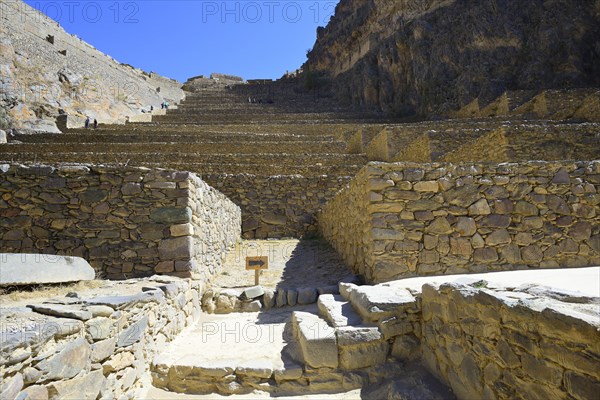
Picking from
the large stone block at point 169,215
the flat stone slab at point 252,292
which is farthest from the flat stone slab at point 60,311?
the flat stone slab at point 252,292

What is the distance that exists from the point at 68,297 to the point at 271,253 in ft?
17.9

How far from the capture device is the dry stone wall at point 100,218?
449cm

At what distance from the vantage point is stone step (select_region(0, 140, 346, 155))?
16312 mm

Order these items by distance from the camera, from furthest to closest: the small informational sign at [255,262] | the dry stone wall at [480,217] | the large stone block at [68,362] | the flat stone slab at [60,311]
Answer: the small informational sign at [255,262]
the dry stone wall at [480,217]
the flat stone slab at [60,311]
the large stone block at [68,362]

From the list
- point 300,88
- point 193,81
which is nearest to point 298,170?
point 300,88

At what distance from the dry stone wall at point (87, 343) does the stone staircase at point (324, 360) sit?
384mm

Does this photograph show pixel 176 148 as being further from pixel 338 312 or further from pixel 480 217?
pixel 480 217

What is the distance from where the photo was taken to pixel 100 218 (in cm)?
455

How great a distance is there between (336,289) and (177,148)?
13.8 m

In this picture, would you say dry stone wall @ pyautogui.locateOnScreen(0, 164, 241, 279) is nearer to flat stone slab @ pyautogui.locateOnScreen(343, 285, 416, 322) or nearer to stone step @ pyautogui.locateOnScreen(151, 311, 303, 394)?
stone step @ pyautogui.locateOnScreen(151, 311, 303, 394)

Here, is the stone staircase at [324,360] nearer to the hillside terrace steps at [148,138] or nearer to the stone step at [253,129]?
the hillside terrace steps at [148,138]

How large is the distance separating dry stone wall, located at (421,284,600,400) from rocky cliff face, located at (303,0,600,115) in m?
24.3

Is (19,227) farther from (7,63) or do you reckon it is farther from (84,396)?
(7,63)

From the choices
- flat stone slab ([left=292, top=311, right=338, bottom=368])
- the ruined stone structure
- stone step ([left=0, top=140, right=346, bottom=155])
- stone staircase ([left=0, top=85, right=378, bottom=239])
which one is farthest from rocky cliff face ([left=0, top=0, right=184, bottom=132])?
flat stone slab ([left=292, top=311, right=338, bottom=368])
